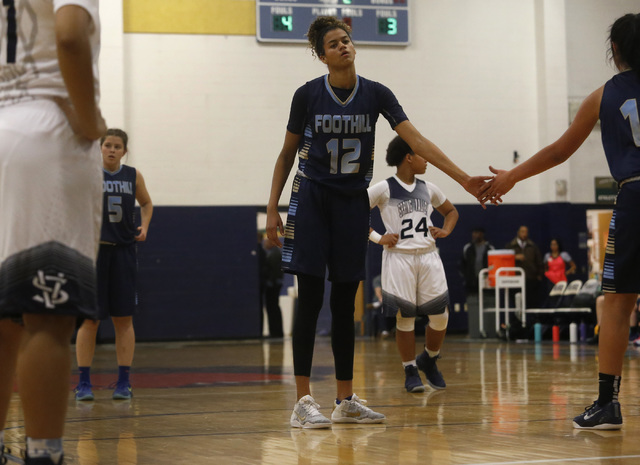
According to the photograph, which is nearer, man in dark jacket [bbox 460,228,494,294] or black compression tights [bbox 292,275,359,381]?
black compression tights [bbox 292,275,359,381]

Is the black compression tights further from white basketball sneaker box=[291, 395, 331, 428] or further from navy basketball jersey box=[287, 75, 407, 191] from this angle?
navy basketball jersey box=[287, 75, 407, 191]

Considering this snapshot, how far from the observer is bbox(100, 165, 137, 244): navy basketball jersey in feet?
19.0

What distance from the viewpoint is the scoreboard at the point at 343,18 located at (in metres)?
15.3

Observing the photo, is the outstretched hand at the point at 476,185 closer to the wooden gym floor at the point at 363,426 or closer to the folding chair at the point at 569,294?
the wooden gym floor at the point at 363,426

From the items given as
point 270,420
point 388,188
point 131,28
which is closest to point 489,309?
point 131,28

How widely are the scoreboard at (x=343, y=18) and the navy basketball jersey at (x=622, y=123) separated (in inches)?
457

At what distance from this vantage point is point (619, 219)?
3783 mm

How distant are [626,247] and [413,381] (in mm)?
2299

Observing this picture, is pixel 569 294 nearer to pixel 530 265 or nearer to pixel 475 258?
pixel 530 265

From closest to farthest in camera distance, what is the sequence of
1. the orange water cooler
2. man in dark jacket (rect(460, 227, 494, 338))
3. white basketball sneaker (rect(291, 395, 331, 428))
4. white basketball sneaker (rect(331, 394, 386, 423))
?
white basketball sneaker (rect(291, 395, 331, 428)) → white basketball sneaker (rect(331, 394, 386, 423)) → the orange water cooler → man in dark jacket (rect(460, 227, 494, 338))

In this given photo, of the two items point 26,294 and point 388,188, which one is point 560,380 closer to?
point 388,188

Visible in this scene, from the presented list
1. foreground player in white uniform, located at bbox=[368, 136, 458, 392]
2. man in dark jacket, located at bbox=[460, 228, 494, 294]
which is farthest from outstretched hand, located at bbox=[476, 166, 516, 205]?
man in dark jacket, located at bbox=[460, 228, 494, 294]

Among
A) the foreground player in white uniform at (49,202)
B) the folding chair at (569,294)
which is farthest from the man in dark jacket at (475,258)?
the foreground player in white uniform at (49,202)

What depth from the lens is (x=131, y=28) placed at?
15.1 m
